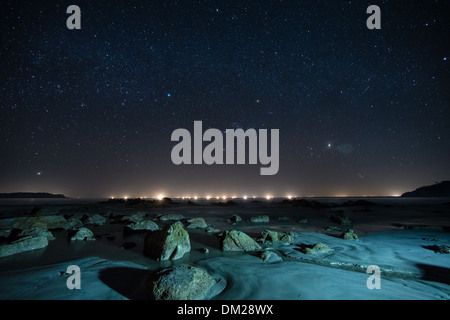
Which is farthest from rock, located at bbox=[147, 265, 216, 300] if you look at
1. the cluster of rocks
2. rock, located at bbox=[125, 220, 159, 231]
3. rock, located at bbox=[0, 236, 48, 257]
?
rock, located at bbox=[125, 220, 159, 231]

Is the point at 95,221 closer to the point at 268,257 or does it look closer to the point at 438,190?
the point at 268,257

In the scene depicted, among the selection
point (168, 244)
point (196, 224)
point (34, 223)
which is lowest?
point (196, 224)

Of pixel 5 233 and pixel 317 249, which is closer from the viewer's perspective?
pixel 317 249

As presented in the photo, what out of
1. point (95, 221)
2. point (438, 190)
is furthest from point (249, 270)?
point (438, 190)

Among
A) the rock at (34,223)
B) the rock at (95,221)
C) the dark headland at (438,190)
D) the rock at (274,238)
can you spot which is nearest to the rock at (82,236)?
the rock at (34,223)

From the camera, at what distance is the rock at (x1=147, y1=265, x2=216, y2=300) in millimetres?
3223

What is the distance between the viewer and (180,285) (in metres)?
3.28

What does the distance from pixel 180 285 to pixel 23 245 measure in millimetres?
6410

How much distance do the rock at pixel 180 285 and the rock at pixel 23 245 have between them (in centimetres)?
554

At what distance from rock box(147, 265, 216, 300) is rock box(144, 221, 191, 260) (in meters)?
2.10
